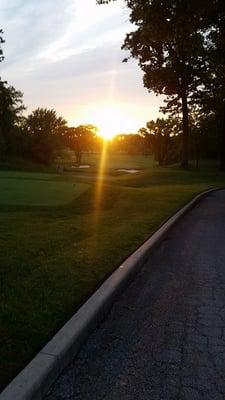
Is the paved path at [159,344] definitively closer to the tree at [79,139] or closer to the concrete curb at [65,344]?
the concrete curb at [65,344]

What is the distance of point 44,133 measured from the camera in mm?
76875

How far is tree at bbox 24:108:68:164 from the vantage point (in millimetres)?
72250

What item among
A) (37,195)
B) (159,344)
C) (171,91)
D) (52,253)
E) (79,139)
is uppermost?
(171,91)

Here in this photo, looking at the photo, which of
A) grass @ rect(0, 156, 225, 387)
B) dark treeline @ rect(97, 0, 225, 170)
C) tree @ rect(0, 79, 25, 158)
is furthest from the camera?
tree @ rect(0, 79, 25, 158)

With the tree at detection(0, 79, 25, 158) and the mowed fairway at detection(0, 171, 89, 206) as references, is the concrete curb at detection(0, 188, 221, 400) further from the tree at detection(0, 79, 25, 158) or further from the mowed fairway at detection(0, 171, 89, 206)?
the tree at detection(0, 79, 25, 158)

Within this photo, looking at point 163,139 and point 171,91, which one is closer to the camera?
point 171,91

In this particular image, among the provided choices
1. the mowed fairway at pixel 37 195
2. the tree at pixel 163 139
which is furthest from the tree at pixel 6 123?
the mowed fairway at pixel 37 195

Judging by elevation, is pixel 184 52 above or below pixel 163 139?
above

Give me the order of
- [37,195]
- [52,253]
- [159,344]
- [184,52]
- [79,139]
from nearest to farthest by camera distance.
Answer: [159,344], [52,253], [37,195], [184,52], [79,139]

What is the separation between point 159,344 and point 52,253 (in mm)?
3618

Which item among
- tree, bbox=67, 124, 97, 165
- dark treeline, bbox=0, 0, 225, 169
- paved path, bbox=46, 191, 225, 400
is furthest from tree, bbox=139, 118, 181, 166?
paved path, bbox=46, 191, 225, 400

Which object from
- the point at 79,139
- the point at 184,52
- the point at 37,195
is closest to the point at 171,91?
the point at 184,52

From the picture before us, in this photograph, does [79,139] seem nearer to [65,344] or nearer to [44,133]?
[44,133]

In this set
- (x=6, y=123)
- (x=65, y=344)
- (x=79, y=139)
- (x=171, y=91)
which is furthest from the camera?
(x=79, y=139)
